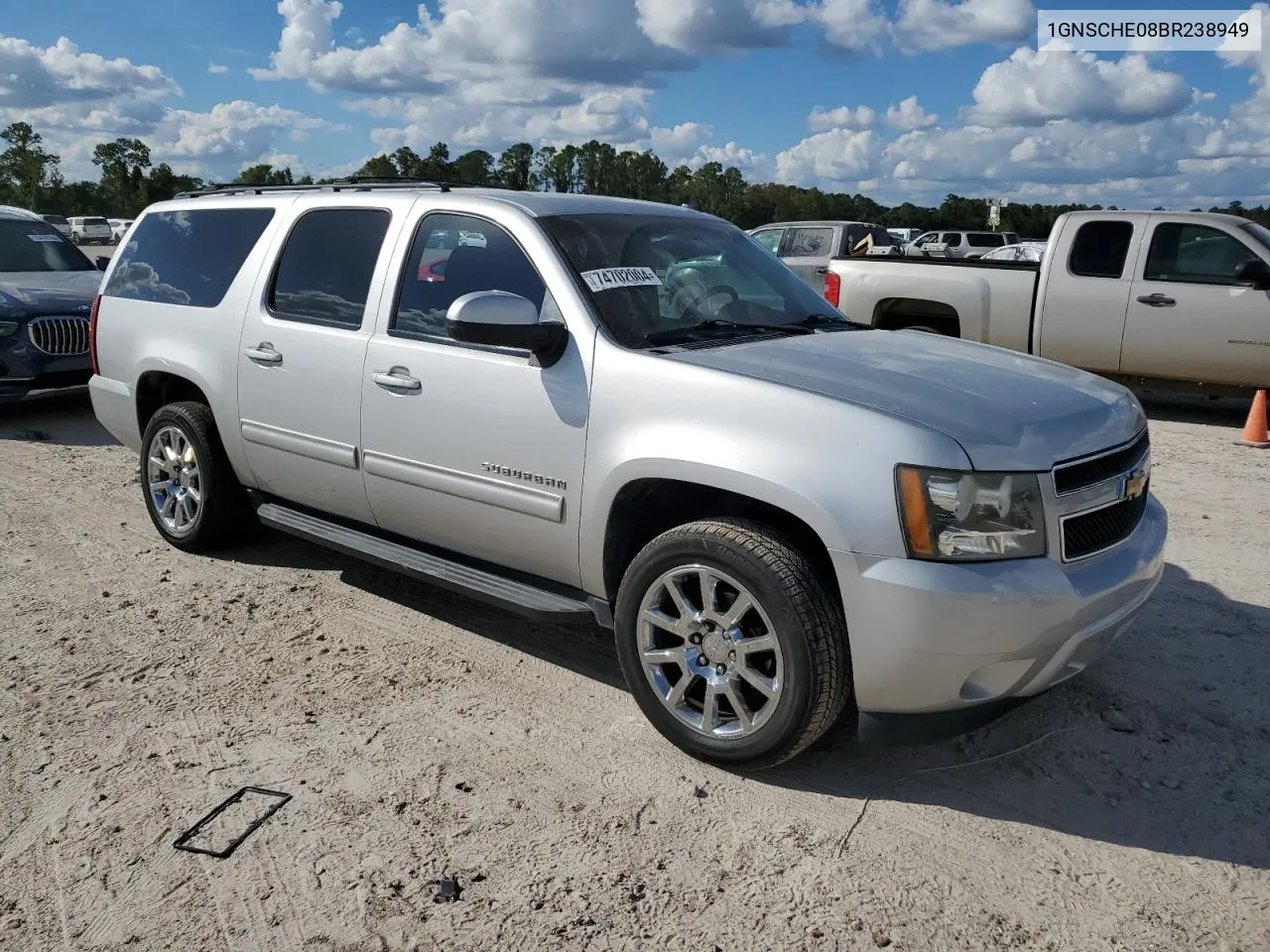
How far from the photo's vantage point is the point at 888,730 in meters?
3.15

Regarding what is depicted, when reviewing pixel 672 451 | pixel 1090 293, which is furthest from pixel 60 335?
pixel 1090 293

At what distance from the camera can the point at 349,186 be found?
Answer: 4910 mm

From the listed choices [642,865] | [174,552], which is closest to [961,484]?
[642,865]

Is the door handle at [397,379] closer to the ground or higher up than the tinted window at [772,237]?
closer to the ground

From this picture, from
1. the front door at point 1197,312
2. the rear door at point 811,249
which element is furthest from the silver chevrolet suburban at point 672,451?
the rear door at point 811,249

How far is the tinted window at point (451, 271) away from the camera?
156 inches

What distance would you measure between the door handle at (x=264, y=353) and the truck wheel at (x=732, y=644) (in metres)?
2.12

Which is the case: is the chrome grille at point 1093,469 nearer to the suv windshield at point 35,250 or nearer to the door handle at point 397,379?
the door handle at point 397,379

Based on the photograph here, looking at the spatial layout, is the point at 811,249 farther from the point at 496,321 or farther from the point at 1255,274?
the point at 496,321

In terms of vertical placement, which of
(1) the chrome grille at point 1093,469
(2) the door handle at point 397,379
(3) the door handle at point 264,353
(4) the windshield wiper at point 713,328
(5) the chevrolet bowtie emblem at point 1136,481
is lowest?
(5) the chevrolet bowtie emblem at point 1136,481

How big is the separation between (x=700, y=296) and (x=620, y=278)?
0.38m

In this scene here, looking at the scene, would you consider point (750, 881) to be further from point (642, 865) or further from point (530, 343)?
point (530, 343)

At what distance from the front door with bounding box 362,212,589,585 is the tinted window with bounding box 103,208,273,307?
1310mm

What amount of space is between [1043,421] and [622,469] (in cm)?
132
